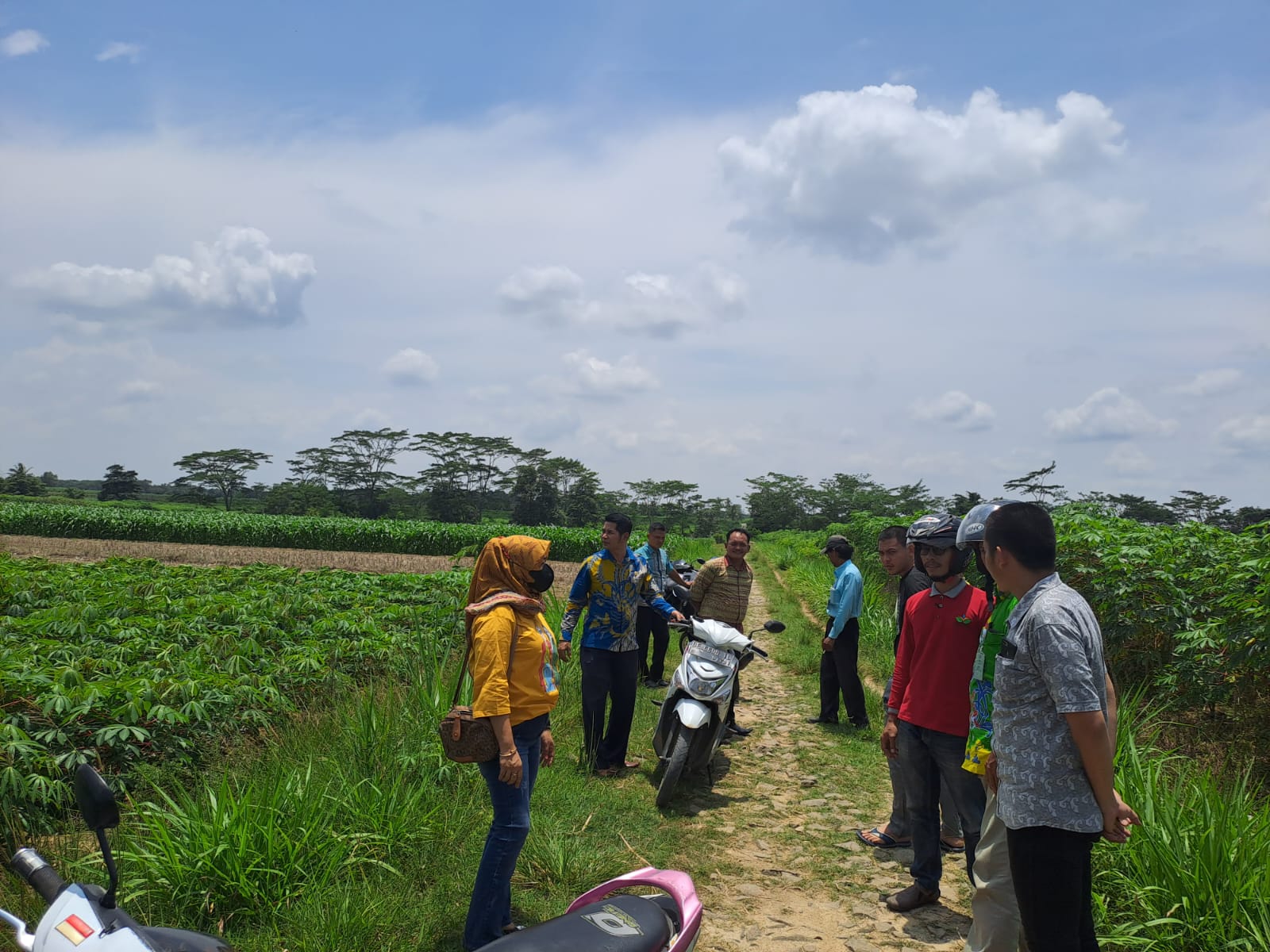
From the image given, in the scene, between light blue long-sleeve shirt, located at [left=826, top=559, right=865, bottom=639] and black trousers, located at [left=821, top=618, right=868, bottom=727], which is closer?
light blue long-sleeve shirt, located at [left=826, top=559, right=865, bottom=639]

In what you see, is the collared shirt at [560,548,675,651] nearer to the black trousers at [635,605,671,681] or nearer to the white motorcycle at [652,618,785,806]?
the white motorcycle at [652,618,785,806]

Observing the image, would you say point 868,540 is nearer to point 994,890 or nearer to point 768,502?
point 994,890

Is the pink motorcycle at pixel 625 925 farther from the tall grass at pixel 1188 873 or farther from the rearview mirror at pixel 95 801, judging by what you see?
the tall grass at pixel 1188 873

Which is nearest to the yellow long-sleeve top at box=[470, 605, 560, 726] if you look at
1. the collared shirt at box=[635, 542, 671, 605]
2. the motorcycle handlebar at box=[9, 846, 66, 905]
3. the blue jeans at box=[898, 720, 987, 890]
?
the motorcycle handlebar at box=[9, 846, 66, 905]

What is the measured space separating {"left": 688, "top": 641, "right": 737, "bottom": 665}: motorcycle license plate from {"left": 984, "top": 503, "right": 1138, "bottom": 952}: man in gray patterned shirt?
3187 mm

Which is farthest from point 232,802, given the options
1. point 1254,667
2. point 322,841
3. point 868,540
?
point 868,540

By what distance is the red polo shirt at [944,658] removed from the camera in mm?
3953

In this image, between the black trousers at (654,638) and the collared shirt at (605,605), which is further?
the black trousers at (654,638)

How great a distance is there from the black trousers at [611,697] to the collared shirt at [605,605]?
79 mm

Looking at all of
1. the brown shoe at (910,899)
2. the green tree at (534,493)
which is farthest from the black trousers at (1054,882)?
the green tree at (534,493)

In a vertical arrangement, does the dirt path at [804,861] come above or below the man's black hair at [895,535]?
below

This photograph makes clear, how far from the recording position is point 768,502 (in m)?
86.9

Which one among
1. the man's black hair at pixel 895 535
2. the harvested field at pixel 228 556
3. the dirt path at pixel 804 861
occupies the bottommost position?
the harvested field at pixel 228 556

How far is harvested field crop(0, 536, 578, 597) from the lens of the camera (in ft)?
87.2
